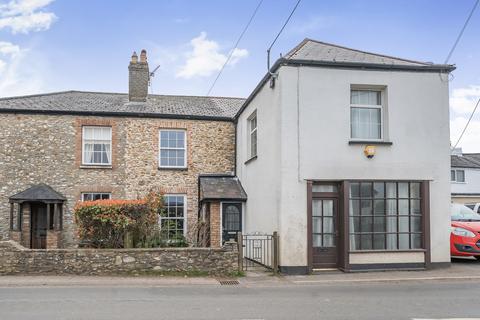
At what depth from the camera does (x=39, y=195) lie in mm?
19484

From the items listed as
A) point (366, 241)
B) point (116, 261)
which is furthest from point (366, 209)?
point (116, 261)

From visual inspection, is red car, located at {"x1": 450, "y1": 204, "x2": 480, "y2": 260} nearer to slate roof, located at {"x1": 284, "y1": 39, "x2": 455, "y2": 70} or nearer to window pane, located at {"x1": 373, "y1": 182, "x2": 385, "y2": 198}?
window pane, located at {"x1": 373, "y1": 182, "x2": 385, "y2": 198}

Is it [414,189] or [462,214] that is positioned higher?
[414,189]

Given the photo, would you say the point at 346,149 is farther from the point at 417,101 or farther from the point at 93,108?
the point at 93,108

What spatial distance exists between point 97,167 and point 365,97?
1136 cm

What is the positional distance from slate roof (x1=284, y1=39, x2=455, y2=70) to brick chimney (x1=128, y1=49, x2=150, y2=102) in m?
9.26

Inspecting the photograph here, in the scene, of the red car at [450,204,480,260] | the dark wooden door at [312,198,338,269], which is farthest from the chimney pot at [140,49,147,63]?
the red car at [450,204,480,260]

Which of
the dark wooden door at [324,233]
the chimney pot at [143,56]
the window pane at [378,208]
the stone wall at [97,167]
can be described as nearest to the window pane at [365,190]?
the window pane at [378,208]

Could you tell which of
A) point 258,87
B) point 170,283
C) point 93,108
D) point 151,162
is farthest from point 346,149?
point 93,108

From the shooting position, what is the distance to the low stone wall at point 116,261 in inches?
529

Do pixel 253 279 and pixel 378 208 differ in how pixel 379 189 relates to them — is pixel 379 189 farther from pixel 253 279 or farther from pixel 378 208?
pixel 253 279

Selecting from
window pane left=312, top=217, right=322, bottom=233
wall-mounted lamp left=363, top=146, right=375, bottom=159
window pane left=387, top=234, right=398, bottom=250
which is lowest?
window pane left=387, top=234, right=398, bottom=250

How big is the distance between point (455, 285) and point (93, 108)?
1556 cm

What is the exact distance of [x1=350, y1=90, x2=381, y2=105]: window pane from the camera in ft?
49.0
